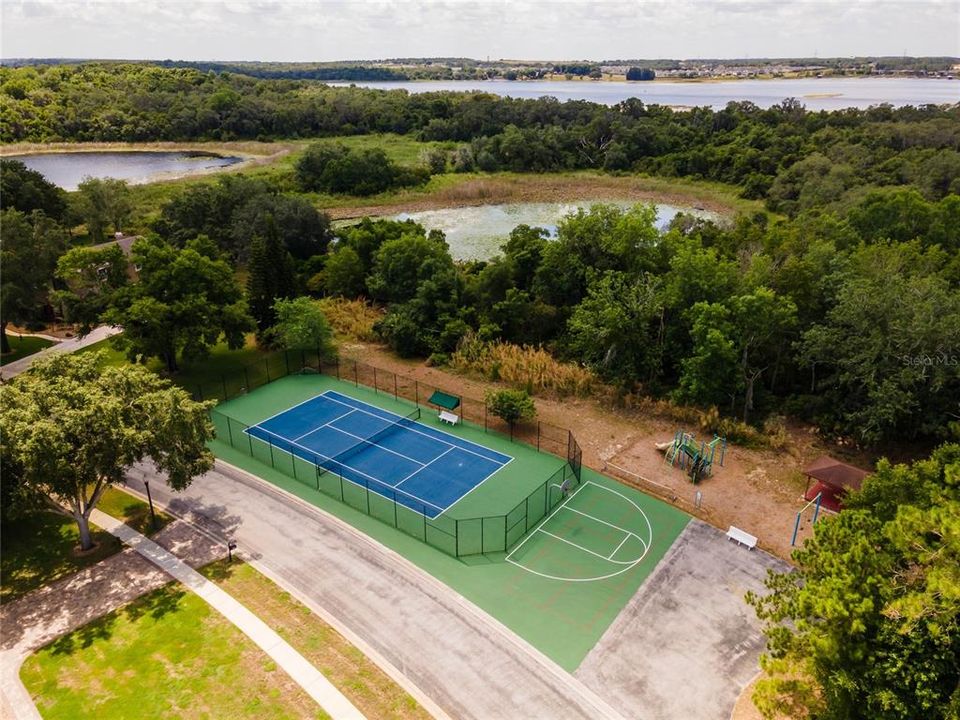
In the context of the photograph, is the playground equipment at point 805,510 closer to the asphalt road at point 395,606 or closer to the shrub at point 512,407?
the asphalt road at point 395,606

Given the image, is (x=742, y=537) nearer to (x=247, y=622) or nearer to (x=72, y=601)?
(x=247, y=622)

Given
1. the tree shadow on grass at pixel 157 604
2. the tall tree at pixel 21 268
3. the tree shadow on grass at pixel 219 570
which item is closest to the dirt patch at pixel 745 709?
the tree shadow on grass at pixel 219 570

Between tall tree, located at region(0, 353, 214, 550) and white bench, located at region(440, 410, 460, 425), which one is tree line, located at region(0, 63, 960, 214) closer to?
white bench, located at region(440, 410, 460, 425)

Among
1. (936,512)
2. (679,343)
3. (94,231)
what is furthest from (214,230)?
(936,512)

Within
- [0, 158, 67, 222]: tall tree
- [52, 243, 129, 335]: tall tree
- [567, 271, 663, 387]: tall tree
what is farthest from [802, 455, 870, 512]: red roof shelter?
[0, 158, 67, 222]: tall tree

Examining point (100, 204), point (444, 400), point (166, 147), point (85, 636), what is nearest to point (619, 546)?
point (444, 400)

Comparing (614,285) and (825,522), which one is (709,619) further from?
(614,285)
